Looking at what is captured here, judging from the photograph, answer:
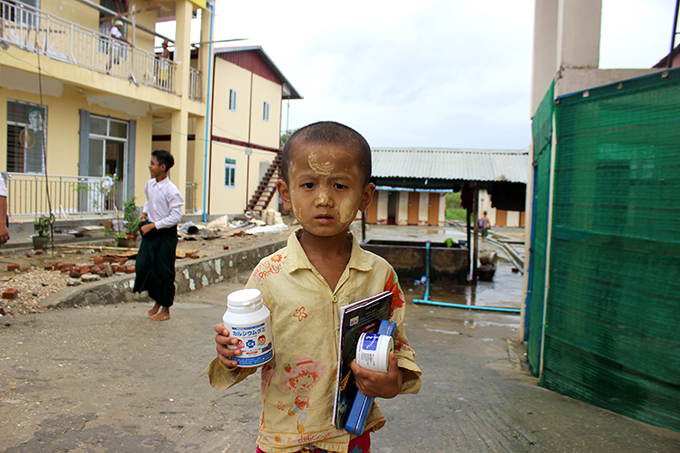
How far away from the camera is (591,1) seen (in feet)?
11.4

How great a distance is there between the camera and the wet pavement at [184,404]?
2.44 metres

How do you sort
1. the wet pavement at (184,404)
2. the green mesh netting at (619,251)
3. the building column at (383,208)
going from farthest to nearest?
the building column at (383,208) → the green mesh netting at (619,251) → the wet pavement at (184,404)

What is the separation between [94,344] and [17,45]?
9242 mm

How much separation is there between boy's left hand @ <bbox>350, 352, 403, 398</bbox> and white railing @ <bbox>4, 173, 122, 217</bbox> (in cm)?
1057

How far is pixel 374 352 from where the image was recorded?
1.21 m

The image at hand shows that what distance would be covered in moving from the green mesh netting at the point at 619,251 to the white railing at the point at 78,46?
36.7 feet

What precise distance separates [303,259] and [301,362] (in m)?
0.33

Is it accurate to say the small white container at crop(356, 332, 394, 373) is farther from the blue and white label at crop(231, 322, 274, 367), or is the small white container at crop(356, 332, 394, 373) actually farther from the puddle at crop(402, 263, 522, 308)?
the puddle at crop(402, 263, 522, 308)

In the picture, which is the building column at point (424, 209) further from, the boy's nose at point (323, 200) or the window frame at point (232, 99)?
the boy's nose at point (323, 200)

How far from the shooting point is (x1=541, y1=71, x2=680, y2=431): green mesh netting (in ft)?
8.53

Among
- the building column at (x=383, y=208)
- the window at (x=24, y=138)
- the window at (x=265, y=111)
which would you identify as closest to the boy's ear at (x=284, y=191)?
the window at (x=24, y=138)

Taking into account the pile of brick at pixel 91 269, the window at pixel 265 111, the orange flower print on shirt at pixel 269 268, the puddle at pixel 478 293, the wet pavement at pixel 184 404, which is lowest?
the puddle at pixel 478 293

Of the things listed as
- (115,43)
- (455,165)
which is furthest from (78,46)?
(455,165)

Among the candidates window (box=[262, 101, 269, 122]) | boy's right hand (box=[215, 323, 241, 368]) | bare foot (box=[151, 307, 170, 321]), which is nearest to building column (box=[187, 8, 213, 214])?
window (box=[262, 101, 269, 122])
